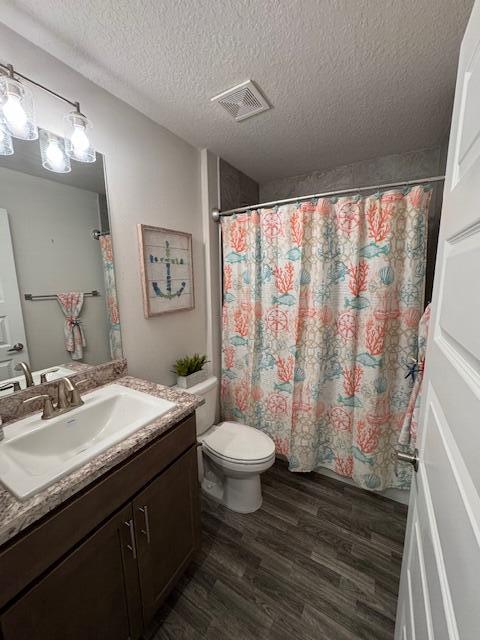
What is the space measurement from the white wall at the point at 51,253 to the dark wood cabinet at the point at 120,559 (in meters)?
0.65

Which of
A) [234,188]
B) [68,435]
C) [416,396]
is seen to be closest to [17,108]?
[68,435]

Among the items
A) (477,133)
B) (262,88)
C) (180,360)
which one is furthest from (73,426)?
(262,88)

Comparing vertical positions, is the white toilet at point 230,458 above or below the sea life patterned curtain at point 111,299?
below

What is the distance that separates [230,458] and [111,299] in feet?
3.57

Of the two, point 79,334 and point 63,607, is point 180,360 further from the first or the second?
point 63,607

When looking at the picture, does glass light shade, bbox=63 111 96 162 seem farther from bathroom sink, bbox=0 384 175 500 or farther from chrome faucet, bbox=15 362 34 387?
bathroom sink, bbox=0 384 175 500

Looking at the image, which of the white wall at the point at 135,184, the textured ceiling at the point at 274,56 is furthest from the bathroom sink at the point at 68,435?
the textured ceiling at the point at 274,56

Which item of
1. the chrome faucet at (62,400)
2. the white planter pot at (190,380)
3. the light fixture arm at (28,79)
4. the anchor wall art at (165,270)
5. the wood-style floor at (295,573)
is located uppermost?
the light fixture arm at (28,79)

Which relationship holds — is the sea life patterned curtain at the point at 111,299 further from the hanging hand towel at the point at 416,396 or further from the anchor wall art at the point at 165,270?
the hanging hand towel at the point at 416,396

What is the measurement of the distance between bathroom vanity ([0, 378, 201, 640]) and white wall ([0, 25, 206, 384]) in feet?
1.68

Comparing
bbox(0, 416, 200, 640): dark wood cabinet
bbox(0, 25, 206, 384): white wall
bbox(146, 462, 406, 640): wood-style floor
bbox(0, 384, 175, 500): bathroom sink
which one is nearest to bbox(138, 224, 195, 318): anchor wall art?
bbox(0, 25, 206, 384): white wall

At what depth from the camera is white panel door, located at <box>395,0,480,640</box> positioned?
1.24ft

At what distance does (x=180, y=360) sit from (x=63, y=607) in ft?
3.80

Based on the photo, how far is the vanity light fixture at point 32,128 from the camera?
2.87 ft
